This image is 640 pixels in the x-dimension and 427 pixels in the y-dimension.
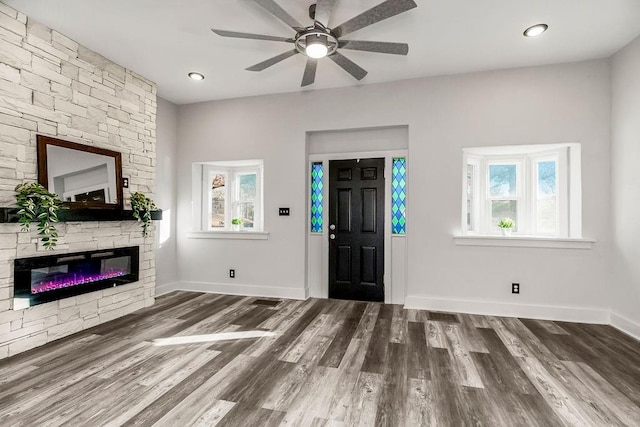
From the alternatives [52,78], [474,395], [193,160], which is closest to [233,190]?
[193,160]

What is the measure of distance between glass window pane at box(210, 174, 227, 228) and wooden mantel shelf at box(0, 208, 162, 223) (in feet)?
4.96

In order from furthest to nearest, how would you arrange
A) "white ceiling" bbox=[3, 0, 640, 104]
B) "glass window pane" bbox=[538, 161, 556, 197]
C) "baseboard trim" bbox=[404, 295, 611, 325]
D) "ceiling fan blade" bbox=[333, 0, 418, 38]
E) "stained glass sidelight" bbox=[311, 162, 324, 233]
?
1. "stained glass sidelight" bbox=[311, 162, 324, 233]
2. "glass window pane" bbox=[538, 161, 556, 197]
3. "baseboard trim" bbox=[404, 295, 611, 325]
4. "white ceiling" bbox=[3, 0, 640, 104]
5. "ceiling fan blade" bbox=[333, 0, 418, 38]

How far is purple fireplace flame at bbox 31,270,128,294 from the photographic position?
2891mm

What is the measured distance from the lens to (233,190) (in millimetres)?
5297

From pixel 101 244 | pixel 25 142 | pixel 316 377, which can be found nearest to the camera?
pixel 316 377

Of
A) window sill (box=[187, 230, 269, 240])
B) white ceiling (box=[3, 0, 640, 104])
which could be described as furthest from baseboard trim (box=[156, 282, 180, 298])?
white ceiling (box=[3, 0, 640, 104])

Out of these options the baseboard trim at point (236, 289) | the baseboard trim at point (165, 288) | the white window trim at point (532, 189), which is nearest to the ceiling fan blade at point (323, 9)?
the white window trim at point (532, 189)

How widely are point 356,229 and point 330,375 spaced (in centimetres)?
233

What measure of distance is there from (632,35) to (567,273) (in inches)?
96.7

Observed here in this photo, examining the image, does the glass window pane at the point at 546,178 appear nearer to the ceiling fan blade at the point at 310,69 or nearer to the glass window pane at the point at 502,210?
the glass window pane at the point at 502,210

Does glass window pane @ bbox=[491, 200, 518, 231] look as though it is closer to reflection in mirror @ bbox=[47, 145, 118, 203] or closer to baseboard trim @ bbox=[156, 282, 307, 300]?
baseboard trim @ bbox=[156, 282, 307, 300]

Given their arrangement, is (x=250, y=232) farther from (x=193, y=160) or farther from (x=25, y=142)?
(x=25, y=142)

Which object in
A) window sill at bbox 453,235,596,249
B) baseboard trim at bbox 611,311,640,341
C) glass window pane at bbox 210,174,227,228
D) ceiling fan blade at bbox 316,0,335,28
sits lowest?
baseboard trim at bbox 611,311,640,341

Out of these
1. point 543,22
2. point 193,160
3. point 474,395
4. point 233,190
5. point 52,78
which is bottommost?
point 474,395
